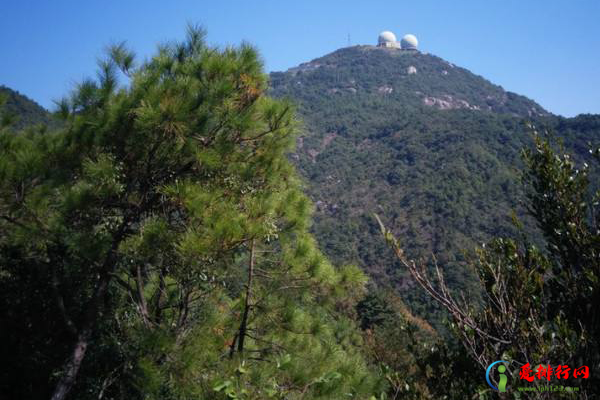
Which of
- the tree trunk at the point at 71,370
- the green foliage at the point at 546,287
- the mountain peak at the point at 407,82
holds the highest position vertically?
the mountain peak at the point at 407,82

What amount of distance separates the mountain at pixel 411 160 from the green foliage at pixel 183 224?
18940 mm

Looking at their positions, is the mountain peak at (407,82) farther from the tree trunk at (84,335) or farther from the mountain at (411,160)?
the tree trunk at (84,335)

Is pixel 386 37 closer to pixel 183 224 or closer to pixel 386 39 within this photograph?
pixel 386 39

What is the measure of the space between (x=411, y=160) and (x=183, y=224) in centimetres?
6021

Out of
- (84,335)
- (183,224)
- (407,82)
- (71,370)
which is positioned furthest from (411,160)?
(71,370)

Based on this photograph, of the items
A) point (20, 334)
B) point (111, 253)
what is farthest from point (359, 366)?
point (20, 334)

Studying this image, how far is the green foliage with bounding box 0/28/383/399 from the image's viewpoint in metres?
2.54

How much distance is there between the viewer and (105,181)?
253 cm

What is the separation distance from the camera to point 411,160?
60031 millimetres

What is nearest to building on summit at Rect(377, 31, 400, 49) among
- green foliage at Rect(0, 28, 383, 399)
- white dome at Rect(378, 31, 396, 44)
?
white dome at Rect(378, 31, 396, 44)

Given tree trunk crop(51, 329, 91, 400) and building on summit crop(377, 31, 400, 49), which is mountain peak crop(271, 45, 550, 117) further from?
tree trunk crop(51, 329, 91, 400)

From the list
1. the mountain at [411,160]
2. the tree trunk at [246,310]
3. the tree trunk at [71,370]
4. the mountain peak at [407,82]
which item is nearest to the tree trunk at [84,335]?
the tree trunk at [71,370]

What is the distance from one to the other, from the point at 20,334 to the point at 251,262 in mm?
2463

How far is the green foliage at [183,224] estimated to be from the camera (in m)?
2.54
